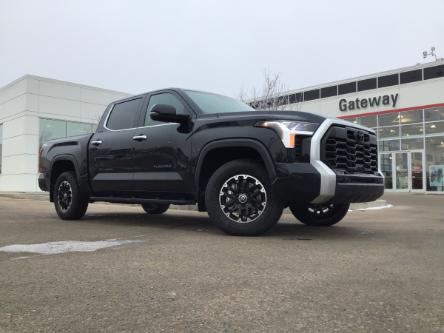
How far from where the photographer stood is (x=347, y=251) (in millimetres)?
4602

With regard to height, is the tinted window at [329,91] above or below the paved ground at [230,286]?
above

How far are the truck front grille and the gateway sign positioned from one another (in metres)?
23.7

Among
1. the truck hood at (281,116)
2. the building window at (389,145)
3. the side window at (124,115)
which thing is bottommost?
the truck hood at (281,116)

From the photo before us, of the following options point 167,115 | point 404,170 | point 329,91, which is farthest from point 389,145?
point 167,115

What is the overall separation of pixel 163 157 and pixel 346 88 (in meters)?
26.7

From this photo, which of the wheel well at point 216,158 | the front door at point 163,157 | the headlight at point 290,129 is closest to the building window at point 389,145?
the front door at point 163,157

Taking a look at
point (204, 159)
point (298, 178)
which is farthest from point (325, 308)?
point (204, 159)

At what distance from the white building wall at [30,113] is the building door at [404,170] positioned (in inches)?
662

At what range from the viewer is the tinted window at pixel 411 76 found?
89.7ft

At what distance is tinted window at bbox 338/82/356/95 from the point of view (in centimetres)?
3060

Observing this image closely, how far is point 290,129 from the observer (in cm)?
518

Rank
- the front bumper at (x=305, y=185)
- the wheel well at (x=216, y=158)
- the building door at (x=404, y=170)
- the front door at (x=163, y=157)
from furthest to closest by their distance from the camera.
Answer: the building door at (x=404, y=170) → the front door at (x=163, y=157) → the wheel well at (x=216, y=158) → the front bumper at (x=305, y=185)

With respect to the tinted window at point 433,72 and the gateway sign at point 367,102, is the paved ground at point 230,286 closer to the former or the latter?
the tinted window at point 433,72

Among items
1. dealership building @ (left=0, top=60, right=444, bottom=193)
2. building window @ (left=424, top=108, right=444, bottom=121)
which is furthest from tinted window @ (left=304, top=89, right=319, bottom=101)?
building window @ (left=424, top=108, right=444, bottom=121)
